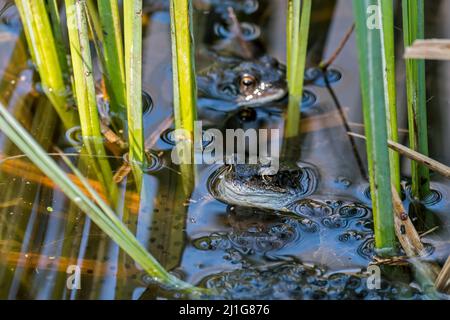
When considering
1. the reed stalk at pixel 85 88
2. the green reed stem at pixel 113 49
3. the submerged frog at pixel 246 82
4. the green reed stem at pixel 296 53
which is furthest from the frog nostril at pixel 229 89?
the reed stalk at pixel 85 88

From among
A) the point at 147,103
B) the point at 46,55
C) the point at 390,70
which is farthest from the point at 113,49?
the point at 390,70

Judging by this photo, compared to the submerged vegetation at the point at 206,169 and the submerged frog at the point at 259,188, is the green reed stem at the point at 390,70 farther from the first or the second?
the submerged frog at the point at 259,188

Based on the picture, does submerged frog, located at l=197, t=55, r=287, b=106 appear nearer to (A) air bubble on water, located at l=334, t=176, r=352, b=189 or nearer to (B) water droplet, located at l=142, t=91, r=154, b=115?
(B) water droplet, located at l=142, t=91, r=154, b=115

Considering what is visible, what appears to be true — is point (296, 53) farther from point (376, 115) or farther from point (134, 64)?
point (376, 115)

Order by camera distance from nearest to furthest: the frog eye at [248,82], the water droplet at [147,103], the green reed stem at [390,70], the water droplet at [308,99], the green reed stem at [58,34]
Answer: the green reed stem at [390,70]
the green reed stem at [58,34]
the water droplet at [147,103]
the water droplet at [308,99]
the frog eye at [248,82]

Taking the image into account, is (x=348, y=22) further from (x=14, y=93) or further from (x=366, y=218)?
(x=14, y=93)
